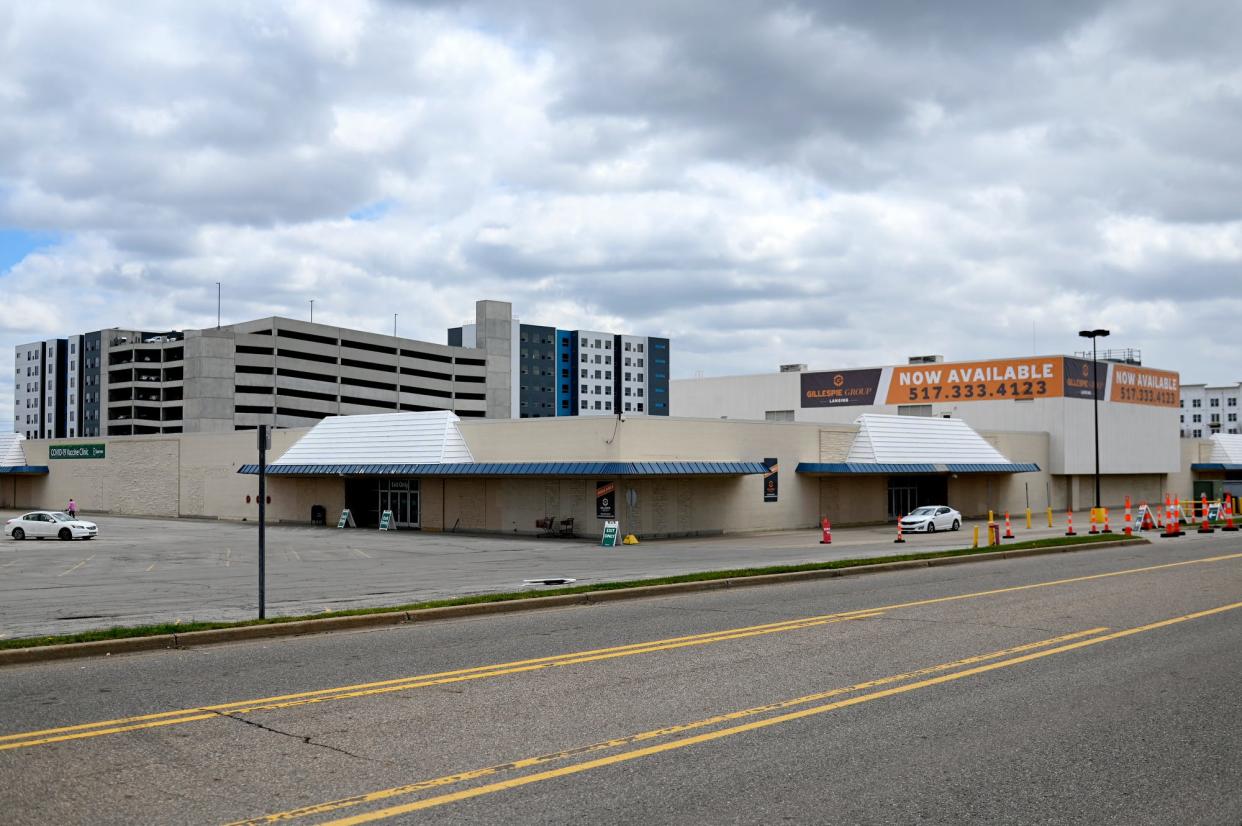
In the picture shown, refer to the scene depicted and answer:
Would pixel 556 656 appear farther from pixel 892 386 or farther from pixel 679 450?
pixel 892 386

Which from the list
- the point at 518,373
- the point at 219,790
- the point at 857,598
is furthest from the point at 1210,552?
the point at 518,373

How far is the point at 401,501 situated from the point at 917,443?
25571mm

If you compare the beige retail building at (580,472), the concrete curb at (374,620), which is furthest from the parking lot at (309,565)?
the beige retail building at (580,472)

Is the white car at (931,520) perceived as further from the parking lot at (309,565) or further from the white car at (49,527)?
the white car at (49,527)

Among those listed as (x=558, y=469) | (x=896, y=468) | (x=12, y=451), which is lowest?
(x=896, y=468)

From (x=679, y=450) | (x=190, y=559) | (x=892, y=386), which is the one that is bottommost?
(x=190, y=559)

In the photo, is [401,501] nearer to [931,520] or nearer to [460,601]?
[931,520]

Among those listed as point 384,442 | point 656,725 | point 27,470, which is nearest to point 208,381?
point 27,470

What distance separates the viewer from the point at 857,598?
17719 millimetres

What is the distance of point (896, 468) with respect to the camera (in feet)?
163

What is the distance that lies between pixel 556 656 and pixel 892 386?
6708 centimetres

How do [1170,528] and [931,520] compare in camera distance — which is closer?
[1170,528]

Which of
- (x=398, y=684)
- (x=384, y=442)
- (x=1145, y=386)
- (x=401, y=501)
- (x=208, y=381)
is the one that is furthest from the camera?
(x=208, y=381)

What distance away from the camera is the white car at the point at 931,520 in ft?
149
